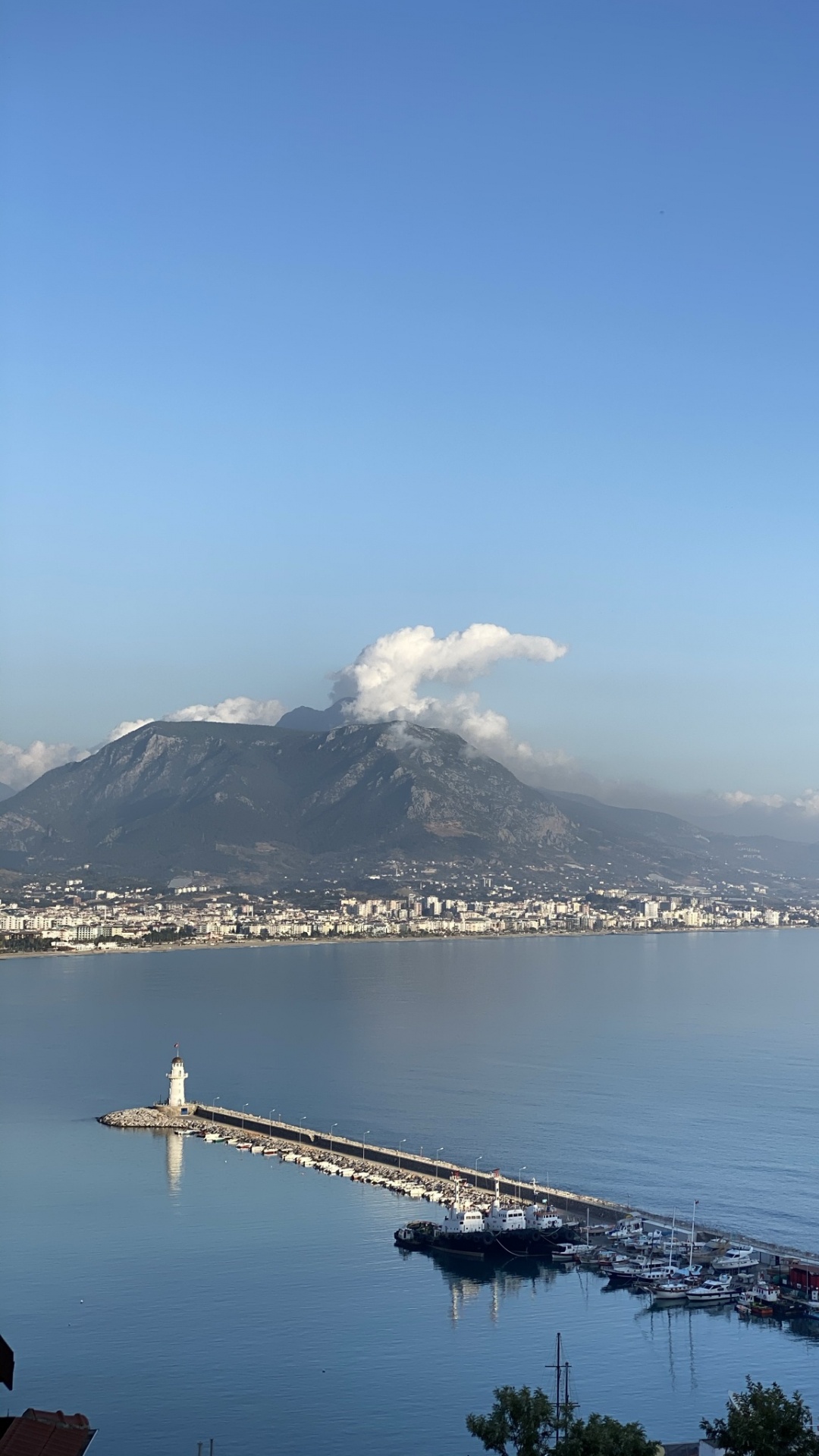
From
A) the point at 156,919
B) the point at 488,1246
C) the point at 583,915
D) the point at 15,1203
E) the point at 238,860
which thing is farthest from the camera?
the point at 238,860

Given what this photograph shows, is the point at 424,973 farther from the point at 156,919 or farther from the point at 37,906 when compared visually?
the point at 37,906

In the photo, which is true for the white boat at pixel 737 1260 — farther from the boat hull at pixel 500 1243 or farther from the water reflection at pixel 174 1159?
the water reflection at pixel 174 1159

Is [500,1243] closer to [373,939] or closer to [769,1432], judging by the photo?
[769,1432]

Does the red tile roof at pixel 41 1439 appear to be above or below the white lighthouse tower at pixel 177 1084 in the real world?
above

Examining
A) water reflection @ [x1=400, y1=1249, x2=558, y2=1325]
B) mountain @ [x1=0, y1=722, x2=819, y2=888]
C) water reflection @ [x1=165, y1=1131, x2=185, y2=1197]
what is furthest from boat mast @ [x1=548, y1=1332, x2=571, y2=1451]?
mountain @ [x1=0, y1=722, x2=819, y2=888]

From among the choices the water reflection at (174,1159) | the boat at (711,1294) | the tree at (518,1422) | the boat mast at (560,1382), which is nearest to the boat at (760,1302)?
the boat at (711,1294)

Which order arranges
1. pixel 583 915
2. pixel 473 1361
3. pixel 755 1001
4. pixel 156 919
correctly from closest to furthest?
pixel 473 1361
pixel 755 1001
pixel 156 919
pixel 583 915

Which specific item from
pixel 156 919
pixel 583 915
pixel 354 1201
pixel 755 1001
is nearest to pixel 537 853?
pixel 583 915
